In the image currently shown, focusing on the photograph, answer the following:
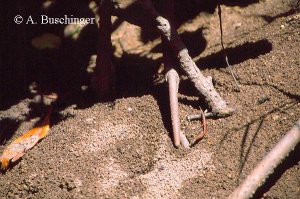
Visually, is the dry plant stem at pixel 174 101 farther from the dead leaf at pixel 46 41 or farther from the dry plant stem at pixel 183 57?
the dead leaf at pixel 46 41

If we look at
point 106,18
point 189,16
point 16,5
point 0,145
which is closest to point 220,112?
point 106,18

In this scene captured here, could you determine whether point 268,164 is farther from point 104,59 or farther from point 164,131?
point 104,59

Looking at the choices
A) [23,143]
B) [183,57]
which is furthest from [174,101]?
[23,143]

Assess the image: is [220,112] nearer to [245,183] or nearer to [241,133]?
[241,133]

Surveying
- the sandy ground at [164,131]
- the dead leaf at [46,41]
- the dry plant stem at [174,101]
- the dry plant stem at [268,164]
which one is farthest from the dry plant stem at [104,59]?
the dry plant stem at [268,164]

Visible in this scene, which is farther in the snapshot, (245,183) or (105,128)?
(105,128)

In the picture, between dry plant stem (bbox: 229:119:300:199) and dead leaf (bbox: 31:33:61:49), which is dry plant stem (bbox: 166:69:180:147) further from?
dead leaf (bbox: 31:33:61:49)
